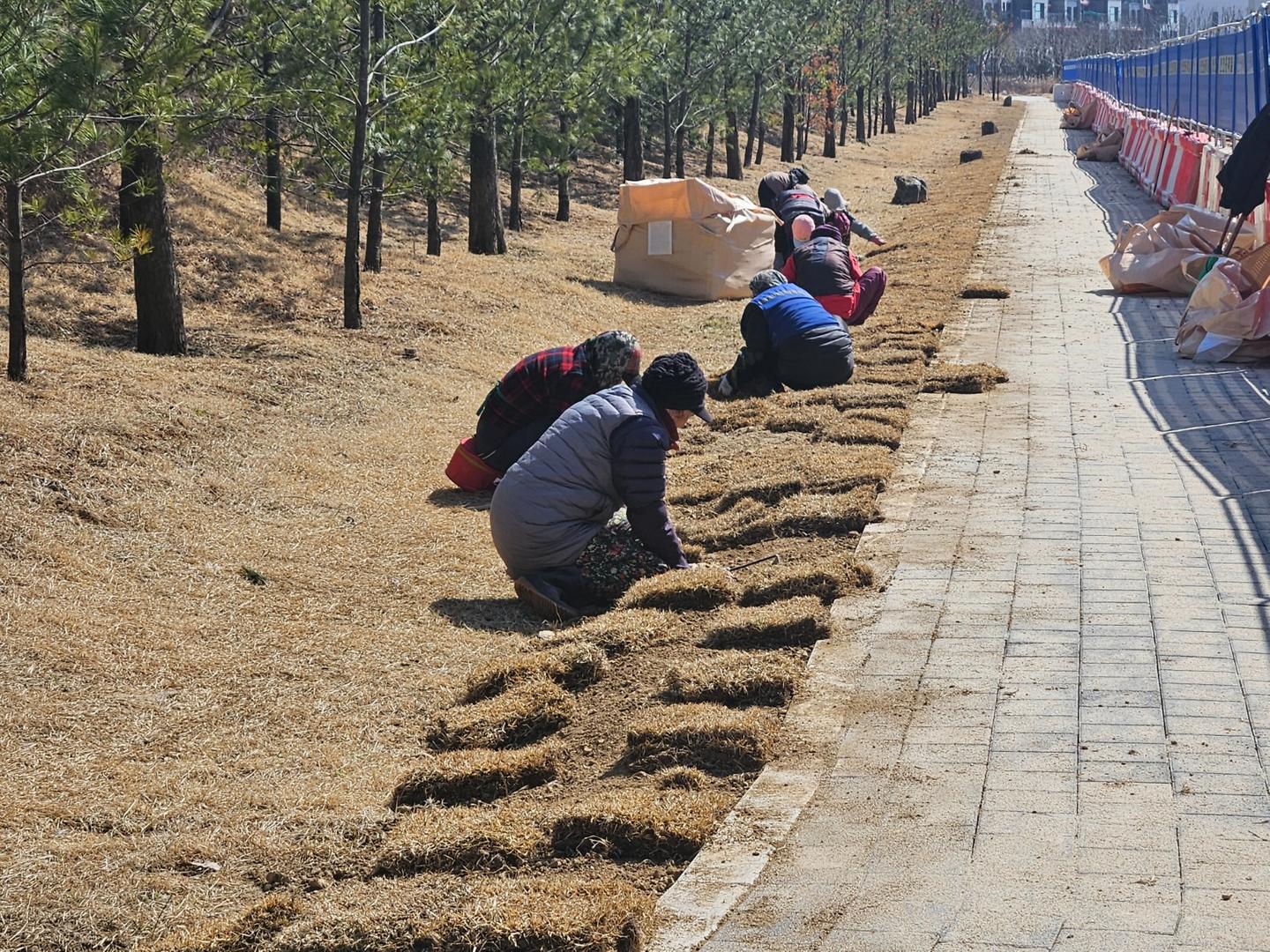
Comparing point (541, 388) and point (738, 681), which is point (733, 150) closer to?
point (541, 388)

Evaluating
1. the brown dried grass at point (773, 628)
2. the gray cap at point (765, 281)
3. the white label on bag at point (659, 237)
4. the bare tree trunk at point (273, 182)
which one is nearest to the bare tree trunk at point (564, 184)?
the white label on bag at point (659, 237)

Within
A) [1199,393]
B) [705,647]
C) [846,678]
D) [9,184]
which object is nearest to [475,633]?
[705,647]

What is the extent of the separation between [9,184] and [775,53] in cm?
2924

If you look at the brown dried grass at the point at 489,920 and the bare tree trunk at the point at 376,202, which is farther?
the bare tree trunk at the point at 376,202

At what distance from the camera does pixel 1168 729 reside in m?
5.13

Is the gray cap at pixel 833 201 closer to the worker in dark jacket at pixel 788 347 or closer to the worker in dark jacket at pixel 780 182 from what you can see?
the worker in dark jacket at pixel 780 182

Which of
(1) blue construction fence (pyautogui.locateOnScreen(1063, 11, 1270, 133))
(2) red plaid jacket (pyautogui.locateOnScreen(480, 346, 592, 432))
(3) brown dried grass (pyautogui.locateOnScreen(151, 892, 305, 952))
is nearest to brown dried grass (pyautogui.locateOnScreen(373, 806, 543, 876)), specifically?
(3) brown dried grass (pyautogui.locateOnScreen(151, 892, 305, 952))

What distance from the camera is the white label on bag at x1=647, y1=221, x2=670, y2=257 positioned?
61.3ft

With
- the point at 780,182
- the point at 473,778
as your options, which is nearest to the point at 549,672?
the point at 473,778

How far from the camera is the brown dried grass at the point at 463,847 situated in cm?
456

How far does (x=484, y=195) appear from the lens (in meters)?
20.5

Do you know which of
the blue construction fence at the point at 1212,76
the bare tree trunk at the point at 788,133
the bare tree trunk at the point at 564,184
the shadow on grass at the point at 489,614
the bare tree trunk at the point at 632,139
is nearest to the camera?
the shadow on grass at the point at 489,614

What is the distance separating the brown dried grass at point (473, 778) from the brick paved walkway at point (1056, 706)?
105 cm

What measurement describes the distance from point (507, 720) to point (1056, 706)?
2013 millimetres
